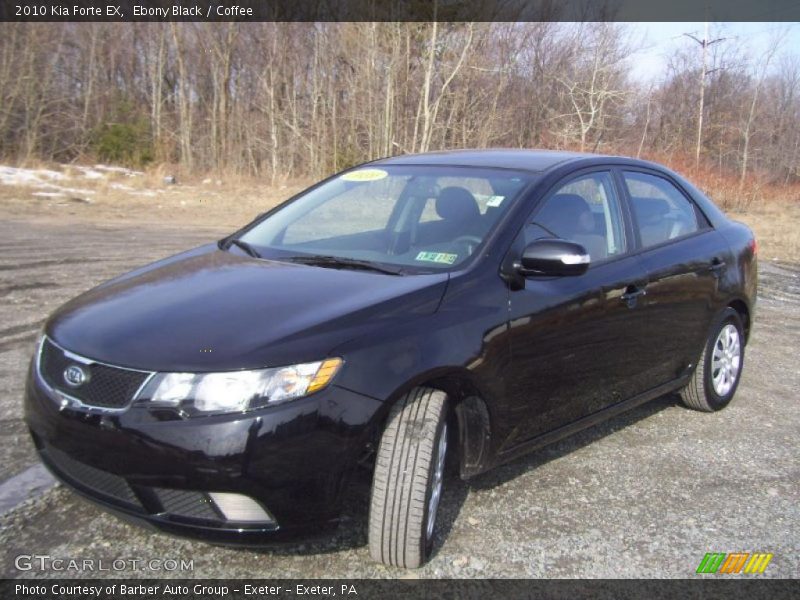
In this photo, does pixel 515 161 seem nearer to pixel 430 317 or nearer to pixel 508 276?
pixel 508 276

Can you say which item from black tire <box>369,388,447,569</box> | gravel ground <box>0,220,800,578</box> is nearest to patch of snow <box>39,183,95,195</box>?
gravel ground <box>0,220,800,578</box>

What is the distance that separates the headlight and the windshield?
984 millimetres

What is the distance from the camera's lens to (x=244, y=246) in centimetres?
380

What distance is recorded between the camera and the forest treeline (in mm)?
28703

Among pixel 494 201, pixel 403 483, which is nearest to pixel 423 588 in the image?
pixel 403 483

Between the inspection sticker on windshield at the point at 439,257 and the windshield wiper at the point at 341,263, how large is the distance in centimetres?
17

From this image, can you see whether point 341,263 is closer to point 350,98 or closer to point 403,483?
point 403,483

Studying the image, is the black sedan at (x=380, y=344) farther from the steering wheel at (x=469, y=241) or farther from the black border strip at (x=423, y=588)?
the black border strip at (x=423, y=588)

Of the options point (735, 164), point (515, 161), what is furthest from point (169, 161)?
point (515, 161)

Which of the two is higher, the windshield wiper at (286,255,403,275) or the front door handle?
the windshield wiper at (286,255,403,275)

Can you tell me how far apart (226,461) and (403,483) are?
2.11 feet

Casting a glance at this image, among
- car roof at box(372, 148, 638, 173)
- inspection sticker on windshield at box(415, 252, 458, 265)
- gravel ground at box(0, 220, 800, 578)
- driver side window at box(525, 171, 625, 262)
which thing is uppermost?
car roof at box(372, 148, 638, 173)

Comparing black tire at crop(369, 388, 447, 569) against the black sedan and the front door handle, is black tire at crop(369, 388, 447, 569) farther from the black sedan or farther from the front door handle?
the front door handle

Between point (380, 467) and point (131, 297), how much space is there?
1.28 metres
